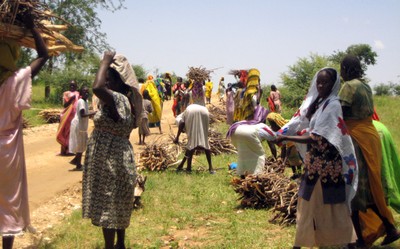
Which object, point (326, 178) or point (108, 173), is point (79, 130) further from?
point (326, 178)

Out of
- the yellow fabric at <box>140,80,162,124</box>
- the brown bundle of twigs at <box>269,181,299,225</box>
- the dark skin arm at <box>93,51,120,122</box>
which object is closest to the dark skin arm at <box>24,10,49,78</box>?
the dark skin arm at <box>93,51,120,122</box>

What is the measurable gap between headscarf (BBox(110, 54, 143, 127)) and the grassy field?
1570mm

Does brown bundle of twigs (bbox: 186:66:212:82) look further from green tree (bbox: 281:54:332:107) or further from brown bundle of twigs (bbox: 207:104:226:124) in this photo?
green tree (bbox: 281:54:332:107)

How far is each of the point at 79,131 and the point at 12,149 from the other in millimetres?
6243

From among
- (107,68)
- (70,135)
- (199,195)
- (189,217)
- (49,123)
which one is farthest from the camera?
(49,123)

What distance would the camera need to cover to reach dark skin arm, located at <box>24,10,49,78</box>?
424 centimetres

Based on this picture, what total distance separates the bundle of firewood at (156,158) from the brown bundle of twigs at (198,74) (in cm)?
160

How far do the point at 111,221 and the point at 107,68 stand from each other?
138cm

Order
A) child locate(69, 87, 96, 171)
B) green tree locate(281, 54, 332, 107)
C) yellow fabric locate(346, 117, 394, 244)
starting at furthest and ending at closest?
green tree locate(281, 54, 332, 107) → child locate(69, 87, 96, 171) → yellow fabric locate(346, 117, 394, 244)

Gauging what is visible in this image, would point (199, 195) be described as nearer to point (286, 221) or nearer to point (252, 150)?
point (252, 150)

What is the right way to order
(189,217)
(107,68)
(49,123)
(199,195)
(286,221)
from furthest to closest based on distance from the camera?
1. (49,123)
2. (199,195)
3. (189,217)
4. (286,221)
5. (107,68)

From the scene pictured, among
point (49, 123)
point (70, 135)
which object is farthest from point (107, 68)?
point (49, 123)

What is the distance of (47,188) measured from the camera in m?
8.20

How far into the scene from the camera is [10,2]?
401 cm
